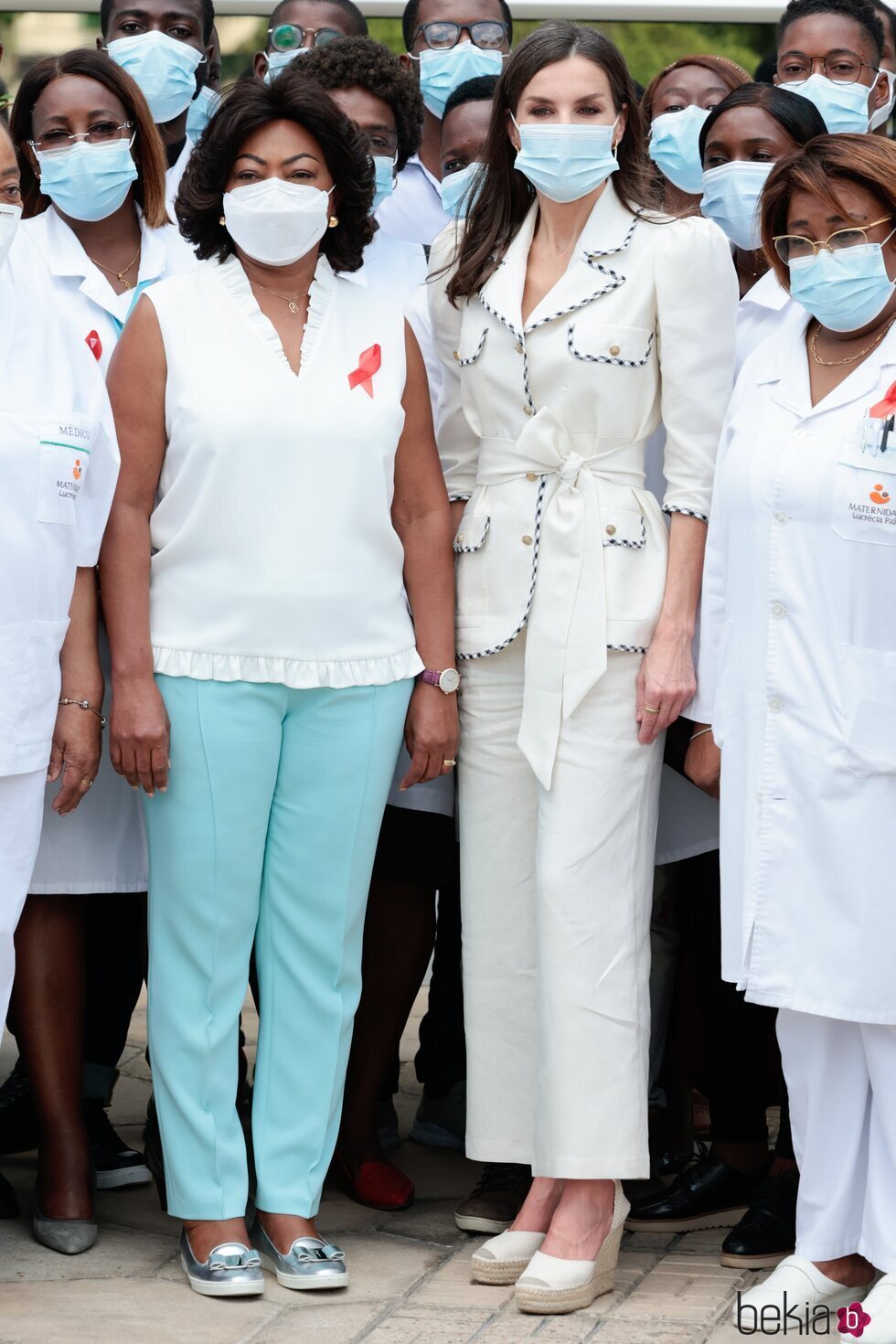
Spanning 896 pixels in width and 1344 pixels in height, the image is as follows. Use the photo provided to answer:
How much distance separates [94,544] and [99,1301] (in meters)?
1.50

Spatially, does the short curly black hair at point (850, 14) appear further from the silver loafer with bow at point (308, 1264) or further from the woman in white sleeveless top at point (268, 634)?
the silver loafer with bow at point (308, 1264)

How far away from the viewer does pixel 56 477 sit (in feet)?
11.8

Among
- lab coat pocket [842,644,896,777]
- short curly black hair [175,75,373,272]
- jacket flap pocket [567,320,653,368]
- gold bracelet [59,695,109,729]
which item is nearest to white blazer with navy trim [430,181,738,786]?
jacket flap pocket [567,320,653,368]

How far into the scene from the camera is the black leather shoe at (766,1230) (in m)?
3.99

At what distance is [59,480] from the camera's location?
141 inches

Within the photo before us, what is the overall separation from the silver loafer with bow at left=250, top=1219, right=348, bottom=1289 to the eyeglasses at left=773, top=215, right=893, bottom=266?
2173 millimetres

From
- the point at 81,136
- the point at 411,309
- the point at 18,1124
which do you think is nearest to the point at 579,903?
the point at 411,309

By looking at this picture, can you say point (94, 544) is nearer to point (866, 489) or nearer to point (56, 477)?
point (56, 477)

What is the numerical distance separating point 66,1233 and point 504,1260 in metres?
0.93

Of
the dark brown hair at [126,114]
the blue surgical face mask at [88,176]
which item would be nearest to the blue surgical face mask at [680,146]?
the dark brown hair at [126,114]

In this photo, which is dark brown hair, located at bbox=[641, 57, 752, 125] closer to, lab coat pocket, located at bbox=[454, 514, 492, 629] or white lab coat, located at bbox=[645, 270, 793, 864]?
white lab coat, located at bbox=[645, 270, 793, 864]

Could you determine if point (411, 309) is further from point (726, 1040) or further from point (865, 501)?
point (726, 1040)

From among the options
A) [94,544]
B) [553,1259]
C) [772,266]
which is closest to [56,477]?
[94,544]

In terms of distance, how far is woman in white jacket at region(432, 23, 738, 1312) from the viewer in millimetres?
3828
